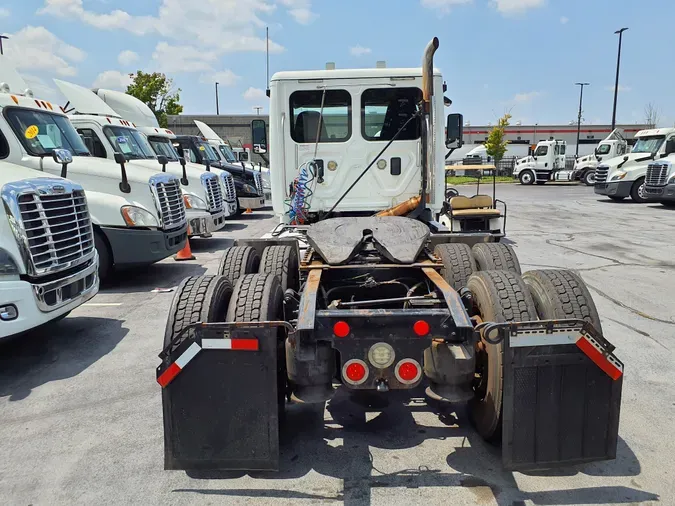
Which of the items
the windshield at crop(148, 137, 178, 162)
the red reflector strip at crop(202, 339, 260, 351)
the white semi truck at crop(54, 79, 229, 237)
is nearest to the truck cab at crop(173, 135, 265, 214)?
the windshield at crop(148, 137, 178, 162)

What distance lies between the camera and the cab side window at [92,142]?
9.62 meters

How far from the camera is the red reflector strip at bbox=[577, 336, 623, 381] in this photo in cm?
286

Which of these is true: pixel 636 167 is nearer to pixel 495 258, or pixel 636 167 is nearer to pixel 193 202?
pixel 193 202

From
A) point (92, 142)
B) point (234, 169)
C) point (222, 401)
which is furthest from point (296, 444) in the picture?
point (234, 169)

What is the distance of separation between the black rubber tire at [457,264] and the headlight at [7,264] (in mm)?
3688

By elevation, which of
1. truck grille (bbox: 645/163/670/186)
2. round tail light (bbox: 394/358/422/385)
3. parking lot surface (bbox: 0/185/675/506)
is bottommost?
parking lot surface (bbox: 0/185/675/506)

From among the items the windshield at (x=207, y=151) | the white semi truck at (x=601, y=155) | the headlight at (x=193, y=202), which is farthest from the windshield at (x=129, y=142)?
the white semi truck at (x=601, y=155)

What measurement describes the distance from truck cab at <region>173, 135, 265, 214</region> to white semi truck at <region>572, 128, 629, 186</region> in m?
20.1

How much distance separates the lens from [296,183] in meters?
6.68

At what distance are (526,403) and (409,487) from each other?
81cm

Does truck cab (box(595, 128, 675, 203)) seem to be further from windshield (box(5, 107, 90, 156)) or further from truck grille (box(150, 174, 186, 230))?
windshield (box(5, 107, 90, 156))

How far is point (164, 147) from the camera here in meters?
14.2

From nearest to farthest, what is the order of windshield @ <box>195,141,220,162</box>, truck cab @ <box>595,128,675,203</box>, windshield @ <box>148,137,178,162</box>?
windshield @ <box>148,137,178,162</box> → windshield @ <box>195,141,220,162</box> → truck cab @ <box>595,128,675,203</box>

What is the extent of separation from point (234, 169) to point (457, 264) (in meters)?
13.9
